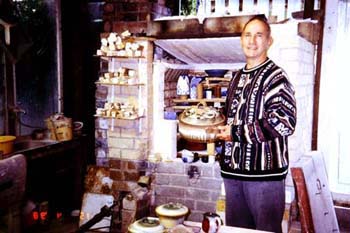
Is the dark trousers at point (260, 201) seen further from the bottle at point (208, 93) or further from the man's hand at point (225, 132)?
the bottle at point (208, 93)

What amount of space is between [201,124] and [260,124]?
1.13ft

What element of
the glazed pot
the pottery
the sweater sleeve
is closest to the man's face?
the sweater sleeve

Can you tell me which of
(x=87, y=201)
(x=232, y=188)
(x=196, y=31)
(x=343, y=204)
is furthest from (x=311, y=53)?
(x=87, y=201)

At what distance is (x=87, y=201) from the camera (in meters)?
4.20

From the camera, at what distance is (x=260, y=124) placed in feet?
7.97

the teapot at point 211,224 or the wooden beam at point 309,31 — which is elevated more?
the wooden beam at point 309,31

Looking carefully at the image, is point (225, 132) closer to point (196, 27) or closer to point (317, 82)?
point (196, 27)

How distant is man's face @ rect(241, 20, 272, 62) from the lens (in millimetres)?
2541

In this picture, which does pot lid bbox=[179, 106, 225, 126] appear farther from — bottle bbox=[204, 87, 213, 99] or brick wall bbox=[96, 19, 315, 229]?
bottle bbox=[204, 87, 213, 99]

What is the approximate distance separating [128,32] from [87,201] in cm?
174

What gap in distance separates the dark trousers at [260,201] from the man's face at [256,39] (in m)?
0.80

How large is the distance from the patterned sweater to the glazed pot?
0.11 meters

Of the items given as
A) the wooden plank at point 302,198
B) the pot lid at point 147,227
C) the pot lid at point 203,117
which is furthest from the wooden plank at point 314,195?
the pot lid at point 147,227

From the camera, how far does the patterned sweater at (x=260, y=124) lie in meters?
2.43
